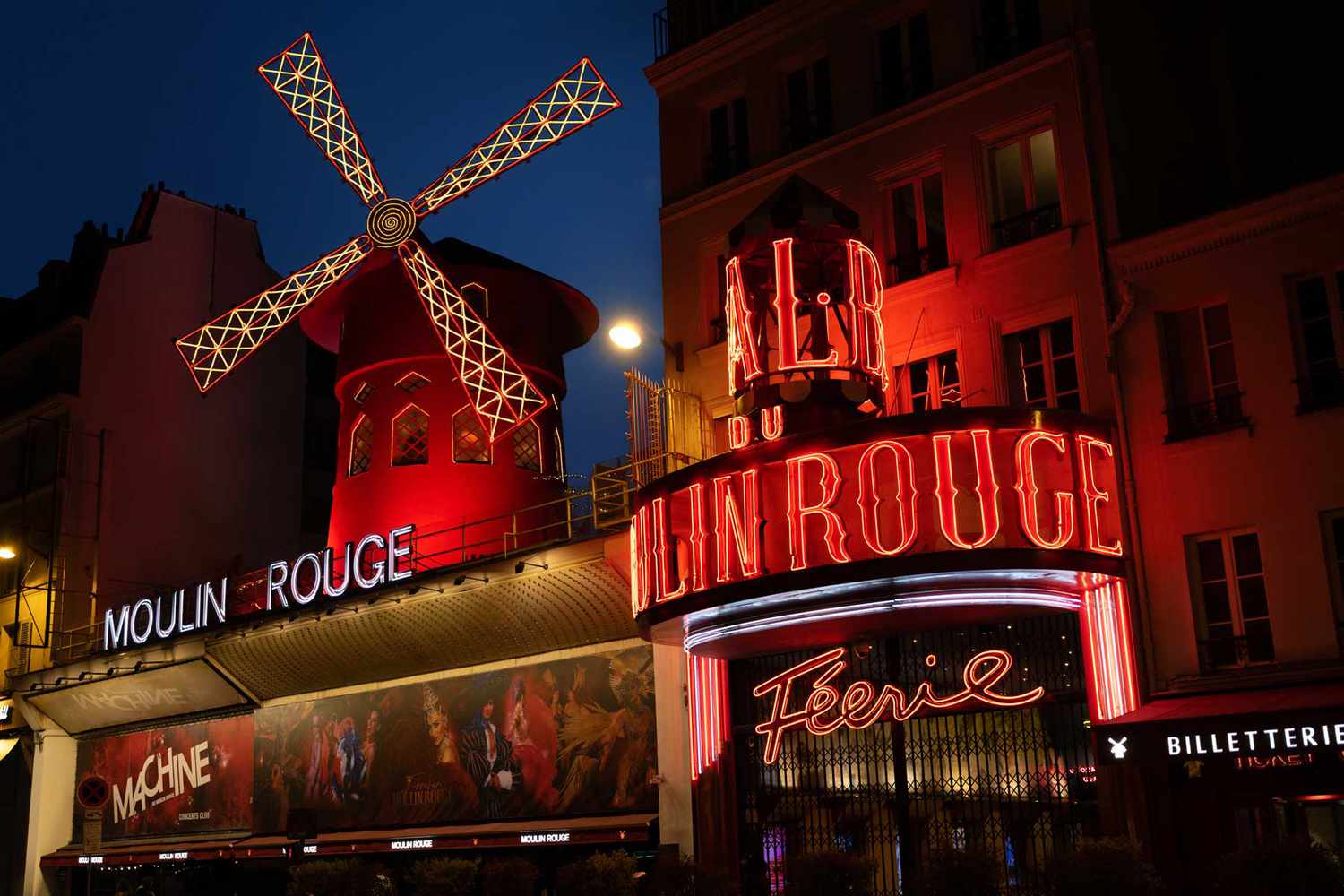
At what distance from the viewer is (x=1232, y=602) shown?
10.8 meters

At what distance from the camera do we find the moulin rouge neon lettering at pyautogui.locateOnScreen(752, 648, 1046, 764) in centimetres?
1138

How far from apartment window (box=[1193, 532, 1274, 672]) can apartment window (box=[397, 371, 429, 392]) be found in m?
12.0

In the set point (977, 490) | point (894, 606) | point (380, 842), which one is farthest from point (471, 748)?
point (977, 490)

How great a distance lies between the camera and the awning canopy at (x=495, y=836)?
14422 millimetres

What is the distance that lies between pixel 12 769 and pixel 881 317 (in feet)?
62.3

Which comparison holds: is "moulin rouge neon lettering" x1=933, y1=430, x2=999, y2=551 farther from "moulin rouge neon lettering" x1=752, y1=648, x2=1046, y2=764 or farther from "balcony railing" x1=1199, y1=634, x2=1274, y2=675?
"balcony railing" x1=1199, y1=634, x2=1274, y2=675

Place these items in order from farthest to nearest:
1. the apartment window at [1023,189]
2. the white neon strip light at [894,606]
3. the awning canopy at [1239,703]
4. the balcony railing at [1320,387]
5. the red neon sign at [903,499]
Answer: the apartment window at [1023,189]
the white neon strip light at [894,606]
the red neon sign at [903,499]
the balcony railing at [1320,387]
the awning canopy at [1239,703]

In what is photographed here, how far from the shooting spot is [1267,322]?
10.9 meters

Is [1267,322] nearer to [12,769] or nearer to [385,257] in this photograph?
[385,257]

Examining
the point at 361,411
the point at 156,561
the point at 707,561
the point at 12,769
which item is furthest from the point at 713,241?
the point at 12,769

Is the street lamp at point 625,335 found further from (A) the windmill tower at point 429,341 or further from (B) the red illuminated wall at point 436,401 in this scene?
(B) the red illuminated wall at point 436,401

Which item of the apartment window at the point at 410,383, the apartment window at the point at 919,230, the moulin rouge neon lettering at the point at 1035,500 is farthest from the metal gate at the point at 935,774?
the apartment window at the point at 410,383

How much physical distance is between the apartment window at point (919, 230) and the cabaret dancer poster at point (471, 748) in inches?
A: 191

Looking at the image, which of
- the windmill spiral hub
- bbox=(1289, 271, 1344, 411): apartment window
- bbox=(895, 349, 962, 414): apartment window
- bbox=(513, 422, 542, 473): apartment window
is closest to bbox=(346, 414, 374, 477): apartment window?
bbox=(513, 422, 542, 473): apartment window
